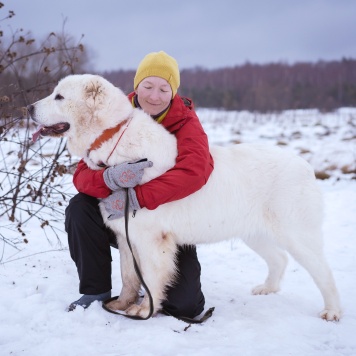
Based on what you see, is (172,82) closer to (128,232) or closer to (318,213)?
(128,232)

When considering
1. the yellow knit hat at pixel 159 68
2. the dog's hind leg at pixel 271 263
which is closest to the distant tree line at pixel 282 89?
the dog's hind leg at pixel 271 263

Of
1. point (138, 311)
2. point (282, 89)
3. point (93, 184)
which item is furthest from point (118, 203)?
point (282, 89)

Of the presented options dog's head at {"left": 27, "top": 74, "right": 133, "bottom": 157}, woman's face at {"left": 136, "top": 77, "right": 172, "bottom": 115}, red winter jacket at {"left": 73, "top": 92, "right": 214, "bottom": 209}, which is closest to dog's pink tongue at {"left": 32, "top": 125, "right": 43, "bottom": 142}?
dog's head at {"left": 27, "top": 74, "right": 133, "bottom": 157}

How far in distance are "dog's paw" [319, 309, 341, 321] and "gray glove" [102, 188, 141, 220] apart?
1606mm

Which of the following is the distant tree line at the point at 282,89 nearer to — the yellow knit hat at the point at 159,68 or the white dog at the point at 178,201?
the yellow knit hat at the point at 159,68

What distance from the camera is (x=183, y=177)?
2672 mm

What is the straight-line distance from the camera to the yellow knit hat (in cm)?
308

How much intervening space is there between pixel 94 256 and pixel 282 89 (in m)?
40.8

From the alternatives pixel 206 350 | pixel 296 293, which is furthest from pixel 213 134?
pixel 206 350

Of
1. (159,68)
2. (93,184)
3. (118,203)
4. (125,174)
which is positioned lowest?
(118,203)

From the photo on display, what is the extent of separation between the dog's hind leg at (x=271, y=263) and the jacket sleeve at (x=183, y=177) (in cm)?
103

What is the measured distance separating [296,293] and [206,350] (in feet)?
4.95

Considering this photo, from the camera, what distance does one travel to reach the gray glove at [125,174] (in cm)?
262

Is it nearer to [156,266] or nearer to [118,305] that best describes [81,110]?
[156,266]
